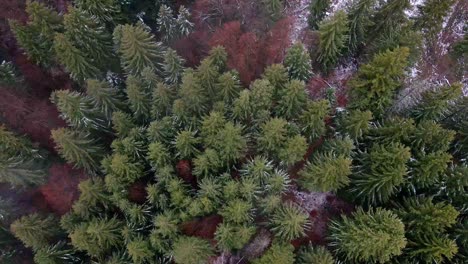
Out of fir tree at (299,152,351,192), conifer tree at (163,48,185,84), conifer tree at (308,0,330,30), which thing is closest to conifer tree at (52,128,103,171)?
conifer tree at (163,48,185,84)

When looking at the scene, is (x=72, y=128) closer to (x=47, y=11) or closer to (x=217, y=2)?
(x=47, y=11)

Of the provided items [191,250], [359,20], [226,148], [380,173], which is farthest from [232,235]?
[359,20]

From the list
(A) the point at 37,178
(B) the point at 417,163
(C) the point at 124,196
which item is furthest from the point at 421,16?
(A) the point at 37,178

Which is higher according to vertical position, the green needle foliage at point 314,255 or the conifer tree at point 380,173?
the conifer tree at point 380,173

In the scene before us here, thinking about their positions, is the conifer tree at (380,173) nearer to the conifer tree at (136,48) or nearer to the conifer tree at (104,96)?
the conifer tree at (136,48)

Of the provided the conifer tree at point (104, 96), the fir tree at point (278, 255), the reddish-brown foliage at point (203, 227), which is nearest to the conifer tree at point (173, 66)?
the conifer tree at point (104, 96)

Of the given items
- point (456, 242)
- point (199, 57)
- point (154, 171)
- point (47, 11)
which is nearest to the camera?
point (456, 242)

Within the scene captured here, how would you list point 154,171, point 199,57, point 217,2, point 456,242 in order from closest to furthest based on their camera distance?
point 456,242
point 154,171
point 199,57
point 217,2
